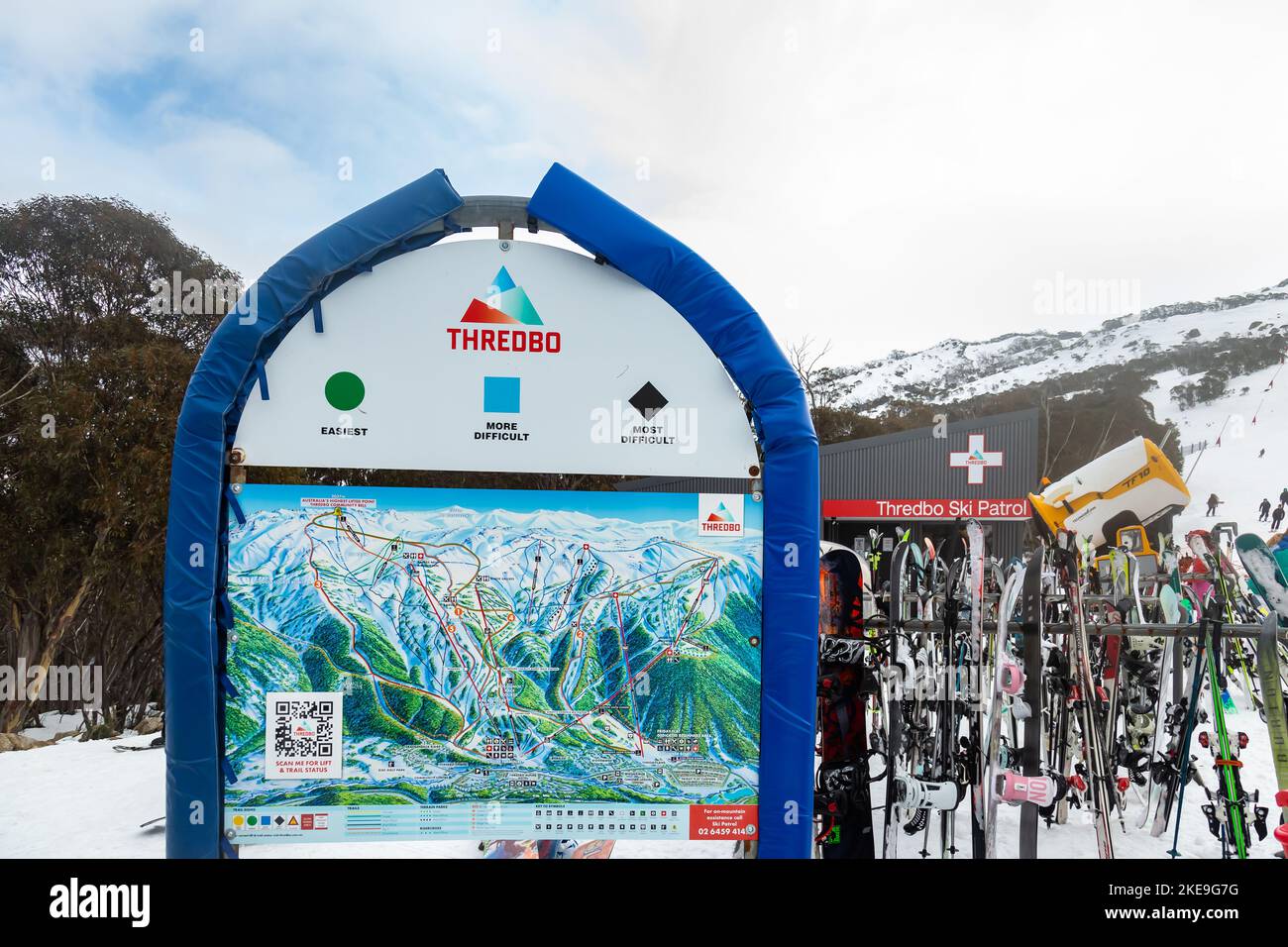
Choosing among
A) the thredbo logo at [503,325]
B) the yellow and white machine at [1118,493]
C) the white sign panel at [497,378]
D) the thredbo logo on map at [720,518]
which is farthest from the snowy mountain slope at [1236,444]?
the thredbo logo at [503,325]

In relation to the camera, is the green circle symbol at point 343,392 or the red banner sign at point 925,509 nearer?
the green circle symbol at point 343,392

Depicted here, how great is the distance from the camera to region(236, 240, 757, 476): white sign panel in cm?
300

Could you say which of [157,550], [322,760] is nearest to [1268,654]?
[322,760]

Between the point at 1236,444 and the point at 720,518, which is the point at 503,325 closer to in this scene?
the point at 720,518

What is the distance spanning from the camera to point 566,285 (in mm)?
3105

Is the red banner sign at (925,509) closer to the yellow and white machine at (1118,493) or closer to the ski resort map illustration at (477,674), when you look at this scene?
the yellow and white machine at (1118,493)

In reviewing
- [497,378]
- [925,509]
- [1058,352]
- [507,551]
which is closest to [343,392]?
[497,378]

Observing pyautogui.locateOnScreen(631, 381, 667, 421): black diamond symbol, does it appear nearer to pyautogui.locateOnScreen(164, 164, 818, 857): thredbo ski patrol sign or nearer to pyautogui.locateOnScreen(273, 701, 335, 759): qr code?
pyautogui.locateOnScreen(164, 164, 818, 857): thredbo ski patrol sign

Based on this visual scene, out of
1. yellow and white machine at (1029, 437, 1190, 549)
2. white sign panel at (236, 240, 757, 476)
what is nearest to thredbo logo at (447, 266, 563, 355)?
white sign panel at (236, 240, 757, 476)

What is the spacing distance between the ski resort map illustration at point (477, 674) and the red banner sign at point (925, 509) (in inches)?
666

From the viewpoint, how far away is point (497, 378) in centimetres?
305

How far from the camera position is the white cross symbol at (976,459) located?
778 inches
